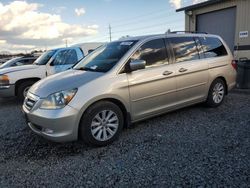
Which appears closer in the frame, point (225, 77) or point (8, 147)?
point (8, 147)

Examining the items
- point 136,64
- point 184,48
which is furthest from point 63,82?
point 184,48

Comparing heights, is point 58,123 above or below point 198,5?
below

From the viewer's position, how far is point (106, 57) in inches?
186

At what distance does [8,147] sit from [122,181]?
228cm

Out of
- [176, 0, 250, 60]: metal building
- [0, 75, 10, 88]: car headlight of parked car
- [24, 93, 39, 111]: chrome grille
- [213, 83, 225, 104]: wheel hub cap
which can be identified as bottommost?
[213, 83, 225, 104]: wheel hub cap

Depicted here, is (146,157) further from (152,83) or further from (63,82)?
(63,82)

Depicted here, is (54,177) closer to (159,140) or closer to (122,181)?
(122,181)

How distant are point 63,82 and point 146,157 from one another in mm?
1746

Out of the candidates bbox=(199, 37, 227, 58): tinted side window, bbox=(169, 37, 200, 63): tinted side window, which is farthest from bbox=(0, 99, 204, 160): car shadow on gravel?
bbox=(199, 37, 227, 58): tinted side window

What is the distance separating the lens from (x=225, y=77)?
5914 millimetres

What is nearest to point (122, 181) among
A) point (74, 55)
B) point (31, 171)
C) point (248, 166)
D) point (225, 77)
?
point (31, 171)

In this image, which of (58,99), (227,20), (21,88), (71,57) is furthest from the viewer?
(227,20)

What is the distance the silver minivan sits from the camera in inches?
147

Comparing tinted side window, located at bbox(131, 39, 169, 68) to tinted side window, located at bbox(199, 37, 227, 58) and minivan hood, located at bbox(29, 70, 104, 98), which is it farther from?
tinted side window, located at bbox(199, 37, 227, 58)
